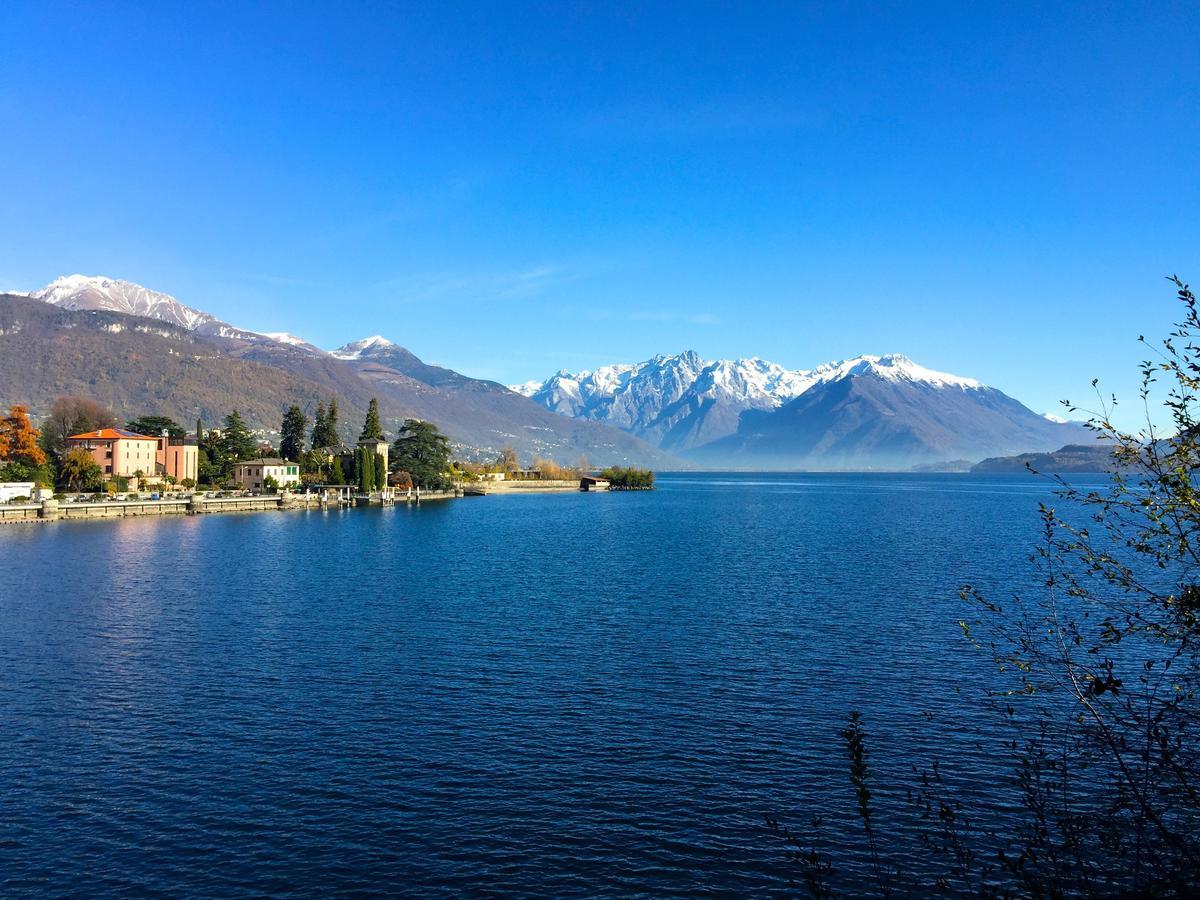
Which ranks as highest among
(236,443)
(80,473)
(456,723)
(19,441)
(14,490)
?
(236,443)

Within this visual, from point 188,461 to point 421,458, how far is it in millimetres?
51341

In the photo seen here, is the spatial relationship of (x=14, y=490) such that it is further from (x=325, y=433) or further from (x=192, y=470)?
(x=325, y=433)

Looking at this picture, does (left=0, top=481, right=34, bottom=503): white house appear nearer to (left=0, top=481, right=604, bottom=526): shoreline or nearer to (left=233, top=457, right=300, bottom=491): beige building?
(left=0, top=481, right=604, bottom=526): shoreline

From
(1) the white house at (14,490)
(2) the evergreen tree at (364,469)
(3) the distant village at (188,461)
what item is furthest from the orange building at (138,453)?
(2) the evergreen tree at (364,469)

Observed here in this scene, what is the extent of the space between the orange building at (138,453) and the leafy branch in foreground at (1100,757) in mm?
146975

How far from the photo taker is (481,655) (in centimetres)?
3812

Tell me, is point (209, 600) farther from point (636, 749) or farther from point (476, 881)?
point (476, 881)

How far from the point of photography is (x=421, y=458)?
19562cm

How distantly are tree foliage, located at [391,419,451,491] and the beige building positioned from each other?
3028 centimetres

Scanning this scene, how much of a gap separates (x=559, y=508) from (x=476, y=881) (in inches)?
5712

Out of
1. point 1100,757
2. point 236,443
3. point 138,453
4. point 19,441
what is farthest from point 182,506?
point 1100,757

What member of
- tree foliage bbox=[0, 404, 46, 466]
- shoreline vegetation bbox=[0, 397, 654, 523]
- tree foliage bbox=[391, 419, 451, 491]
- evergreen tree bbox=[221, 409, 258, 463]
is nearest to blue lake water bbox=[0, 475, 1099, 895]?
shoreline vegetation bbox=[0, 397, 654, 523]

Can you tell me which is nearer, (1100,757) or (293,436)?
(1100,757)

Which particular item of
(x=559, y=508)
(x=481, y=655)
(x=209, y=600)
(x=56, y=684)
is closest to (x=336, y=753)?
(x=481, y=655)
